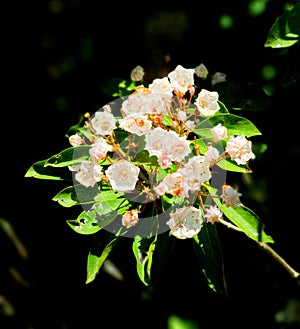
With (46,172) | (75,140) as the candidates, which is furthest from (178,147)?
(46,172)

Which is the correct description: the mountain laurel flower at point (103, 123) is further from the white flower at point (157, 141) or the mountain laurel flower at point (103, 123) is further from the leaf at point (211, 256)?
the leaf at point (211, 256)

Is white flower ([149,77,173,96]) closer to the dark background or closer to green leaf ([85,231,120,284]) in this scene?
green leaf ([85,231,120,284])

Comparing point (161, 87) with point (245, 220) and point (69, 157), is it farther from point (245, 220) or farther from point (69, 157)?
point (245, 220)

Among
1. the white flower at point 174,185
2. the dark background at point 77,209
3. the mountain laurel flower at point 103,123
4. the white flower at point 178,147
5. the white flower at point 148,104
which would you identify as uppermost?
the white flower at point 148,104

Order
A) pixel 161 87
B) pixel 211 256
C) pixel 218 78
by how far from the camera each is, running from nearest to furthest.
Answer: pixel 161 87
pixel 211 256
pixel 218 78

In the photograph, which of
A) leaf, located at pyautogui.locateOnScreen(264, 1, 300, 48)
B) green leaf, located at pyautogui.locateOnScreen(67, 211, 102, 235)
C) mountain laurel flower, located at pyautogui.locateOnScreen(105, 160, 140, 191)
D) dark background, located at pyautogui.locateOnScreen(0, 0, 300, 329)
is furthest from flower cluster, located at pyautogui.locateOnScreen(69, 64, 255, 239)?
dark background, located at pyautogui.locateOnScreen(0, 0, 300, 329)

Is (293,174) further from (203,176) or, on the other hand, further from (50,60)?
(50,60)

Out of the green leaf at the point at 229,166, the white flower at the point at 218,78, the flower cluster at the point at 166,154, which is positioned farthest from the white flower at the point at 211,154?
the white flower at the point at 218,78
